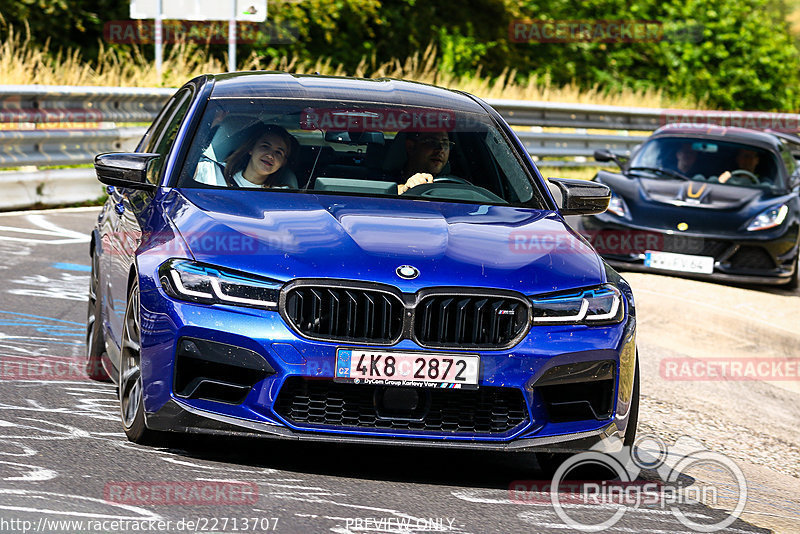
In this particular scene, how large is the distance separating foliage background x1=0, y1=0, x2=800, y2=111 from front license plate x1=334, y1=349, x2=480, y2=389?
25.4 metres

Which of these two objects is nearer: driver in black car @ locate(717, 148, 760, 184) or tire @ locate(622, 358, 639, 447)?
tire @ locate(622, 358, 639, 447)

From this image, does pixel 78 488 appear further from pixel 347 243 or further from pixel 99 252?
pixel 99 252

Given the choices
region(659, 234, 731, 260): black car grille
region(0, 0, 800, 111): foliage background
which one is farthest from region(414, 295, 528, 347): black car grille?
region(0, 0, 800, 111): foliage background

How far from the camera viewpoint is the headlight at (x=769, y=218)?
12.6m

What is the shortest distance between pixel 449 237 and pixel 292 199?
2.52 ft

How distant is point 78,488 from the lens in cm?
463

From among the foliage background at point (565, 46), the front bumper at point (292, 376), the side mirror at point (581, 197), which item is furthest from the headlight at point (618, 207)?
the foliage background at point (565, 46)

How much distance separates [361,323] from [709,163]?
380 inches

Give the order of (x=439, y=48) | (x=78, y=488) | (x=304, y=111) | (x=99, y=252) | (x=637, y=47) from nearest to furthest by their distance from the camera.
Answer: (x=78, y=488), (x=304, y=111), (x=99, y=252), (x=439, y=48), (x=637, y=47)

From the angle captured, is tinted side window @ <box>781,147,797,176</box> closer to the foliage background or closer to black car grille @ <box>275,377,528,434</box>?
black car grille @ <box>275,377,528,434</box>

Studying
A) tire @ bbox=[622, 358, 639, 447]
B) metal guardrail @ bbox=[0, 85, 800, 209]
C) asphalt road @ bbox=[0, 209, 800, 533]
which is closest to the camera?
asphalt road @ bbox=[0, 209, 800, 533]

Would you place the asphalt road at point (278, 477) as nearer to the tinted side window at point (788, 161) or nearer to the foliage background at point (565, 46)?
the tinted side window at point (788, 161)

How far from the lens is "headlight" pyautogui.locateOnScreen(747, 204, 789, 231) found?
12555mm

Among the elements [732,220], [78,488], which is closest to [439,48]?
[732,220]
